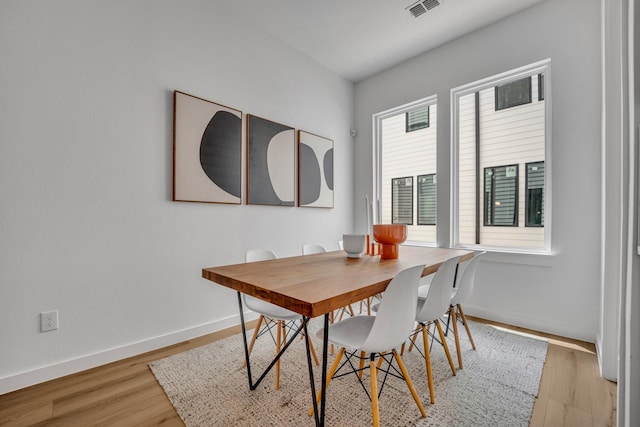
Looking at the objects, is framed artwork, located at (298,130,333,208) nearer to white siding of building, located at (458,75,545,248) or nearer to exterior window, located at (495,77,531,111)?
white siding of building, located at (458,75,545,248)

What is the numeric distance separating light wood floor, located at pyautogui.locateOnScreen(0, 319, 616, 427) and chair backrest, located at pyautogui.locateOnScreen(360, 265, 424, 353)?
2.84ft

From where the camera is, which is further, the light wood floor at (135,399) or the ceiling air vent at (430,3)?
the ceiling air vent at (430,3)

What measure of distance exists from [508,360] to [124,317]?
2748 millimetres

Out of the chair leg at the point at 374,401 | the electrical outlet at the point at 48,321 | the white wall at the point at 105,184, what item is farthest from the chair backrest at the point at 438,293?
the electrical outlet at the point at 48,321

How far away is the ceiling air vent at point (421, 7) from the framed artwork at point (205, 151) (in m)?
1.84

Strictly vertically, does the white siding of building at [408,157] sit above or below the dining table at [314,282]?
above

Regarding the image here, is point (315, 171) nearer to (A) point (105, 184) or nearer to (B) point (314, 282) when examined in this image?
(A) point (105, 184)

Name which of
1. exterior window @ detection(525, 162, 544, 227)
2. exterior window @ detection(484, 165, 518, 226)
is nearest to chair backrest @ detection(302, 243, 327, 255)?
exterior window @ detection(484, 165, 518, 226)

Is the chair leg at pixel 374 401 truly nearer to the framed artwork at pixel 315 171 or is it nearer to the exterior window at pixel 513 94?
the framed artwork at pixel 315 171

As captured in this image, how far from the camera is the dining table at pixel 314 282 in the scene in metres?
1.04

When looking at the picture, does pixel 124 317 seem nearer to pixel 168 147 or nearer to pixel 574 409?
pixel 168 147

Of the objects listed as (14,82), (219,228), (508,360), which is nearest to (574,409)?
(508,360)

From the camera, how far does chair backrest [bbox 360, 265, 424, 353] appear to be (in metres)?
1.20

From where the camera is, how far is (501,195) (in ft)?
9.37
